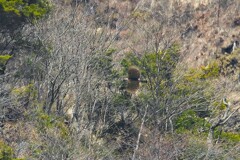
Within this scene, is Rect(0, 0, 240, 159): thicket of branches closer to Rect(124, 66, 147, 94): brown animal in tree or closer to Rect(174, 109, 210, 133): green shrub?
Rect(174, 109, 210, 133): green shrub

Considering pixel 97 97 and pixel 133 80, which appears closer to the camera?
pixel 97 97

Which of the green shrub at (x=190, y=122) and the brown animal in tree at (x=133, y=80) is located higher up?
the brown animal in tree at (x=133, y=80)

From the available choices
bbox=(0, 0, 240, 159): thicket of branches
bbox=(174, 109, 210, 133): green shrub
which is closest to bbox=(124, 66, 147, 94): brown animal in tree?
bbox=(0, 0, 240, 159): thicket of branches

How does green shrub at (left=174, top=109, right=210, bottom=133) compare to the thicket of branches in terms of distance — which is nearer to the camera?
the thicket of branches

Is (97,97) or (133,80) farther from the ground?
Result: (133,80)

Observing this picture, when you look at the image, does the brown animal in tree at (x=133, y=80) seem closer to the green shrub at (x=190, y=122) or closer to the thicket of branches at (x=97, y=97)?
the thicket of branches at (x=97, y=97)

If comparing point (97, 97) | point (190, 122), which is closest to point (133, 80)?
point (97, 97)

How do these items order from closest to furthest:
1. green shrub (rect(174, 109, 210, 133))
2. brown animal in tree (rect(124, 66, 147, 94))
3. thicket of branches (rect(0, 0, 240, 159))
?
thicket of branches (rect(0, 0, 240, 159)), green shrub (rect(174, 109, 210, 133)), brown animal in tree (rect(124, 66, 147, 94))

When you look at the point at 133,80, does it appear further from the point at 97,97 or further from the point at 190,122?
the point at 190,122

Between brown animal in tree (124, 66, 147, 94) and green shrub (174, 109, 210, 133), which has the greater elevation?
brown animal in tree (124, 66, 147, 94)

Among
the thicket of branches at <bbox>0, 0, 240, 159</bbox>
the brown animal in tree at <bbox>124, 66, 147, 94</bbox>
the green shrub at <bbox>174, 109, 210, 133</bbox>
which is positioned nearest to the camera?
the thicket of branches at <bbox>0, 0, 240, 159</bbox>

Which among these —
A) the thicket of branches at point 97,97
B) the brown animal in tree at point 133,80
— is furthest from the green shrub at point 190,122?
the brown animal in tree at point 133,80

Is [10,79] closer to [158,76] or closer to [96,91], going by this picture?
[96,91]

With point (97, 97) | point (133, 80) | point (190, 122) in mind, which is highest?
point (133, 80)
